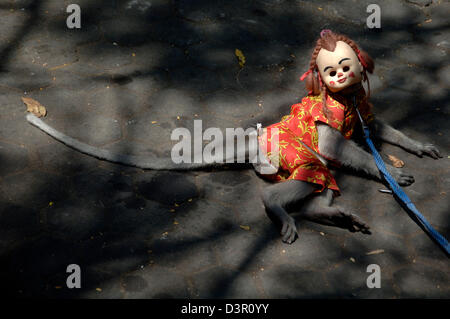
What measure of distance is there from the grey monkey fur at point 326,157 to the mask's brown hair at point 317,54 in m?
0.23

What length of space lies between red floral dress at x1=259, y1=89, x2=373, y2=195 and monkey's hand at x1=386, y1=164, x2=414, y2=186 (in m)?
0.37

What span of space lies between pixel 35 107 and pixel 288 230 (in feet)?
7.04

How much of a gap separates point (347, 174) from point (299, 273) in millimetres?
1015

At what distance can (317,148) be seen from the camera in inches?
145

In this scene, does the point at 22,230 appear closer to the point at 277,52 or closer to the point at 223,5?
the point at 277,52

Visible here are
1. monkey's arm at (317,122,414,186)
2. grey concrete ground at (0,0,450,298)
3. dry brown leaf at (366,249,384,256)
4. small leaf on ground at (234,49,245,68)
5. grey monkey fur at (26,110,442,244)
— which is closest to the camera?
grey concrete ground at (0,0,450,298)

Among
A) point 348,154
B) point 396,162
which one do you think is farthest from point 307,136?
point 396,162

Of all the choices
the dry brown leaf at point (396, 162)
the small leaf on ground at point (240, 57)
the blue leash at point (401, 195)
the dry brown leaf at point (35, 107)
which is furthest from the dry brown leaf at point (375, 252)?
the dry brown leaf at point (35, 107)

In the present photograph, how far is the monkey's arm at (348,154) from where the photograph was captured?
3.66 meters

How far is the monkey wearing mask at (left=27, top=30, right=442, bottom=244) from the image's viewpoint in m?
3.43

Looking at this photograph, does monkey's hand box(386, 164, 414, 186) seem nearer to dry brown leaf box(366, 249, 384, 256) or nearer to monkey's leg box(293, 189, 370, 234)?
monkey's leg box(293, 189, 370, 234)

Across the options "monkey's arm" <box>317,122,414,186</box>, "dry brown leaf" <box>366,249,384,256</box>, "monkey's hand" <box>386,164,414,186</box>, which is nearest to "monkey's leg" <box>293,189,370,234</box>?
"dry brown leaf" <box>366,249,384,256</box>

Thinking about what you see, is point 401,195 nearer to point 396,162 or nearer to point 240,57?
point 396,162
